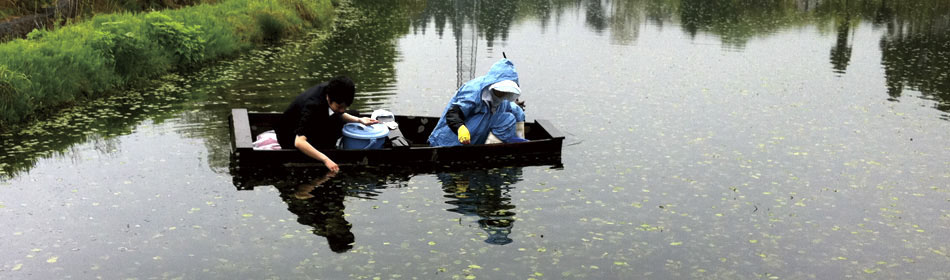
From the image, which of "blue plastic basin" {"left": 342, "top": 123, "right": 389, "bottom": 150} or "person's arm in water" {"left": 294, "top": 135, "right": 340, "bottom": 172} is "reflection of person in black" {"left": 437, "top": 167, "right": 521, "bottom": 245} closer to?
"blue plastic basin" {"left": 342, "top": 123, "right": 389, "bottom": 150}

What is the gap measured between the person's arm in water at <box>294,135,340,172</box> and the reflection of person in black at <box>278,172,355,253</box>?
0.84 feet

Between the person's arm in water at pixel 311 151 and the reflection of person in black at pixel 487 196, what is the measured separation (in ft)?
4.34

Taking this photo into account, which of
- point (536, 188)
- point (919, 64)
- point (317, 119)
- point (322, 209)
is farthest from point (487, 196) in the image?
point (919, 64)

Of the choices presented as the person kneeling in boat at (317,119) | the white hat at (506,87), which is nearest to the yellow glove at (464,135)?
the white hat at (506,87)

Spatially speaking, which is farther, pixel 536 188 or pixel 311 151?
pixel 536 188

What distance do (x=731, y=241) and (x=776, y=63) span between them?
14163 millimetres

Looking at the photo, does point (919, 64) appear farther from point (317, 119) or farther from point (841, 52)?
point (317, 119)

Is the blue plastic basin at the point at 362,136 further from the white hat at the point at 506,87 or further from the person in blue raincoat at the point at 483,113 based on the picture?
the white hat at the point at 506,87

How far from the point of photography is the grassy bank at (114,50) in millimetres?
12859

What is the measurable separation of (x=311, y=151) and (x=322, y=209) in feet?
3.12

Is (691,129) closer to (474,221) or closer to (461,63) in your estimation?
(474,221)

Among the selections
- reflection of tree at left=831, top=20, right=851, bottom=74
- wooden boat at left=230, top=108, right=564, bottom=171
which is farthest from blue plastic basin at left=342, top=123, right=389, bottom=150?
reflection of tree at left=831, top=20, right=851, bottom=74

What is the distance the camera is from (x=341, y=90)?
9906 millimetres

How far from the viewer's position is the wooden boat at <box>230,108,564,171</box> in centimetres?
1046
